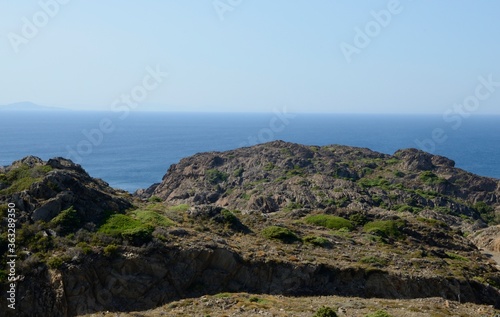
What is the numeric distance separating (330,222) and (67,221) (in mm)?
17730

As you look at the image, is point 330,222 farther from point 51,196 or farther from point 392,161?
point 392,161

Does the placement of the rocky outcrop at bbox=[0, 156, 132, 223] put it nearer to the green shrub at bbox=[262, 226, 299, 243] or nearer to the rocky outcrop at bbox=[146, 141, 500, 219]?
the green shrub at bbox=[262, 226, 299, 243]

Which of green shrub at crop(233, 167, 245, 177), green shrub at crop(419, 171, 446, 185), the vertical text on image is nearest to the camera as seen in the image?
the vertical text on image

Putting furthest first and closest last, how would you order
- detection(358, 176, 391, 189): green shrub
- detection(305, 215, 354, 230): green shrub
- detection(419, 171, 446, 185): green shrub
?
1. detection(419, 171, 446, 185): green shrub
2. detection(358, 176, 391, 189): green shrub
3. detection(305, 215, 354, 230): green shrub

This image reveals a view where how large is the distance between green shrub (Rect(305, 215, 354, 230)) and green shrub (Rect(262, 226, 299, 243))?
20.3 ft

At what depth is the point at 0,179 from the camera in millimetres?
28625

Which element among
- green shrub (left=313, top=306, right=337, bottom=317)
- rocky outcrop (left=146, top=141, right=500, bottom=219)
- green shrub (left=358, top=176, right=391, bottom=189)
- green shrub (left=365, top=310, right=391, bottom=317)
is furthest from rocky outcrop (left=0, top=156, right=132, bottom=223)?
green shrub (left=358, top=176, right=391, bottom=189)

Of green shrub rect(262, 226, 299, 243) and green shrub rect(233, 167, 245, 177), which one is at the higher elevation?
green shrub rect(262, 226, 299, 243)

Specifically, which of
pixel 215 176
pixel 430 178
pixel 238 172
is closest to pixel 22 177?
pixel 215 176

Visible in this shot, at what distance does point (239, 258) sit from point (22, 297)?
9.45 m

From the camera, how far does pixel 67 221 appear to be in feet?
82.4

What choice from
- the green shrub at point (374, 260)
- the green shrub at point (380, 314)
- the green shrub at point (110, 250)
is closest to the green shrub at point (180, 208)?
the green shrub at point (110, 250)

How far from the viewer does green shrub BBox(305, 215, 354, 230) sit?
35.2 metres

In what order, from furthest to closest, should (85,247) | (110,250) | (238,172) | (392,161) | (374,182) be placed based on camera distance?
1. (392,161)
2. (238,172)
3. (374,182)
4. (110,250)
5. (85,247)
